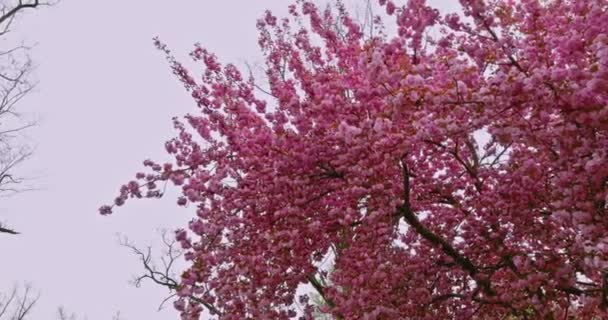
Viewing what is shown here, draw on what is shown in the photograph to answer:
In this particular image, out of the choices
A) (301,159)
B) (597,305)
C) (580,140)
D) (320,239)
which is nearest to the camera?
(580,140)

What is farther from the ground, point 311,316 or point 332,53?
point 332,53

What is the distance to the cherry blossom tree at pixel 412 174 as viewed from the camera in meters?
4.05

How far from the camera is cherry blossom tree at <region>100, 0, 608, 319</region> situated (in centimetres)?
405

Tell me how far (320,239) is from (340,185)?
0.68 meters

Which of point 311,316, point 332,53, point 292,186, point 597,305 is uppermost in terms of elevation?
point 332,53

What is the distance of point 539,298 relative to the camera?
540 cm

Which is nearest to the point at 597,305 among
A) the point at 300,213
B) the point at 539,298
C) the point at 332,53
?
the point at 539,298

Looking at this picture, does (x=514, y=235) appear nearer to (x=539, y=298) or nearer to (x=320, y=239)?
(x=539, y=298)

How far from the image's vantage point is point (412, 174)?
6.39 meters

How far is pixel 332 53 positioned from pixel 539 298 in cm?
360

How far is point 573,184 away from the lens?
430cm

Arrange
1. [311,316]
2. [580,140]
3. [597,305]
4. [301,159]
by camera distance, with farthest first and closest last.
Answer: [311,316]
[301,159]
[597,305]
[580,140]

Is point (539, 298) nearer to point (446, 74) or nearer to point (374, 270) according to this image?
point (374, 270)

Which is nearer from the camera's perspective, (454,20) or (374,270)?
(454,20)
